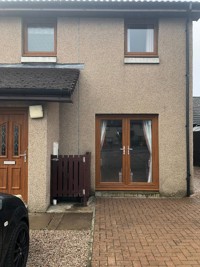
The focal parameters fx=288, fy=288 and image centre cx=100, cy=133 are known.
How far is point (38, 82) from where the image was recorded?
22.9 feet

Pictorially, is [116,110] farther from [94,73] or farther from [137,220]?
[137,220]

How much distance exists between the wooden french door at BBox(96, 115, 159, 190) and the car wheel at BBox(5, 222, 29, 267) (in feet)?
15.4

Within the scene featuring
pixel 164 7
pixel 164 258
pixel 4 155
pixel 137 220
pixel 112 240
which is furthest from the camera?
pixel 164 7

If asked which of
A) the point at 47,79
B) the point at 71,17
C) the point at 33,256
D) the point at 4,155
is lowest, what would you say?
the point at 33,256

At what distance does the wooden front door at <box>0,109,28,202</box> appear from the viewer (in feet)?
23.1

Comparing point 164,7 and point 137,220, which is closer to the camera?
point 137,220

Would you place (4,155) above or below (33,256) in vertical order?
above

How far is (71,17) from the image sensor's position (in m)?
8.62

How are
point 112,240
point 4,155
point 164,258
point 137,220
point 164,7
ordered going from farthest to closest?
point 164,7
point 4,155
point 137,220
point 112,240
point 164,258

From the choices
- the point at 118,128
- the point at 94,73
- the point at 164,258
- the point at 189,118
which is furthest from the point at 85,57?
the point at 164,258

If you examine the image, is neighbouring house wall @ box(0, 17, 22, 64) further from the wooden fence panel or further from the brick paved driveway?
the brick paved driveway

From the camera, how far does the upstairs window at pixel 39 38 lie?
8695 mm

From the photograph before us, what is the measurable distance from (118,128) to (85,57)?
7.69 ft

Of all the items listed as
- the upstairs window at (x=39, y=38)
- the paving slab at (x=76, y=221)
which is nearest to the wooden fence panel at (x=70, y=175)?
the paving slab at (x=76, y=221)
